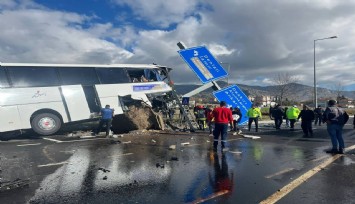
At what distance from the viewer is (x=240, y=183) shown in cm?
641

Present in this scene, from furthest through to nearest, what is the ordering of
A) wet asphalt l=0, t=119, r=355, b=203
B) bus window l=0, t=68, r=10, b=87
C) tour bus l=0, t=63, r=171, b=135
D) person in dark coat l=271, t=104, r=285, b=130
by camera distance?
person in dark coat l=271, t=104, r=285, b=130 < tour bus l=0, t=63, r=171, b=135 < bus window l=0, t=68, r=10, b=87 < wet asphalt l=0, t=119, r=355, b=203

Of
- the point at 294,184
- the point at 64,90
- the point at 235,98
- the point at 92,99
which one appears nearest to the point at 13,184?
the point at 294,184

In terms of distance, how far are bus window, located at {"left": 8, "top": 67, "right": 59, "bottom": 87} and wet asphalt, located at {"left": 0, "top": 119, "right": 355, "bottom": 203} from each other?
5179 millimetres

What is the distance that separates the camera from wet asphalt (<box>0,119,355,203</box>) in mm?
5516

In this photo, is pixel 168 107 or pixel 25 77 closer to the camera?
pixel 25 77

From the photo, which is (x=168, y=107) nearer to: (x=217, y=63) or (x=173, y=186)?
(x=217, y=63)

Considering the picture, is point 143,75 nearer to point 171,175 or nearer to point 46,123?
point 46,123

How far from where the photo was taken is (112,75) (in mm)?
17859

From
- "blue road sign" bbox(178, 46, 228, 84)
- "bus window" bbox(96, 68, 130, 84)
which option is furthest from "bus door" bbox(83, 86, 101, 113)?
"blue road sign" bbox(178, 46, 228, 84)

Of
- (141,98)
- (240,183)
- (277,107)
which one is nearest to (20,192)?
(240,183)

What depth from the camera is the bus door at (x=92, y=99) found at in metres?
17.1

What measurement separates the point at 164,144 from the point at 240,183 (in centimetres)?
608

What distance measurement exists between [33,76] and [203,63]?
8000mm

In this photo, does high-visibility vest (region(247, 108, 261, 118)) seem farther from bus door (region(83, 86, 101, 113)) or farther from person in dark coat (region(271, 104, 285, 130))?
bus door (region(83, 86, 101, 113))
